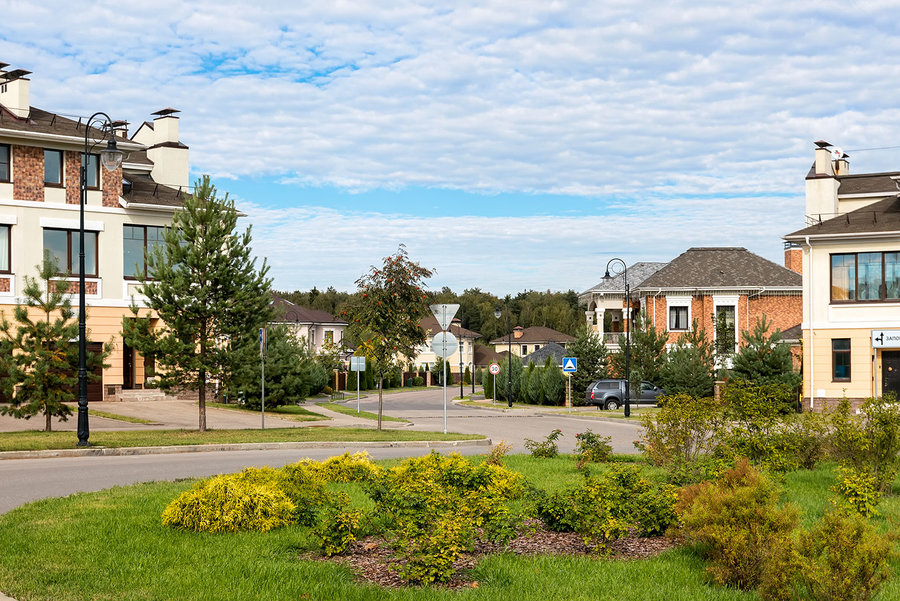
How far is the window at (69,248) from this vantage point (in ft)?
116

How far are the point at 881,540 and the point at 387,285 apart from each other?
2108 centimetres

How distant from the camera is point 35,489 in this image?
46.8 feet

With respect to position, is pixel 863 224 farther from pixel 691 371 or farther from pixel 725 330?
pixel 725 330

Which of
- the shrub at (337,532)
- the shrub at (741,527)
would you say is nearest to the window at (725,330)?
the shrub at (741,527)

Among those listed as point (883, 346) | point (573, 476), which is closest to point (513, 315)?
point (883, 346)

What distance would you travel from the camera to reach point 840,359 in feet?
127

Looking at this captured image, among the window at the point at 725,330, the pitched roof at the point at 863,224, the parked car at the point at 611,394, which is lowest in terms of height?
the parked car at the point at 611,394

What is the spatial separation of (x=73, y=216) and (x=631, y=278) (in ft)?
136

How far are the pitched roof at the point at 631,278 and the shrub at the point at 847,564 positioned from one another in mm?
53915

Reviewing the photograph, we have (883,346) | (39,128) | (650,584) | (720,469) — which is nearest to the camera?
(650,584)

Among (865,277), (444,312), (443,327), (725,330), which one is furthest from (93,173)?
(725,330)

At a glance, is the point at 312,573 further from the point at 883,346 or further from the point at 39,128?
the point at 883,346

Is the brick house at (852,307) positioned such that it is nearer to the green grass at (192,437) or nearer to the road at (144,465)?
the road at (144,465)

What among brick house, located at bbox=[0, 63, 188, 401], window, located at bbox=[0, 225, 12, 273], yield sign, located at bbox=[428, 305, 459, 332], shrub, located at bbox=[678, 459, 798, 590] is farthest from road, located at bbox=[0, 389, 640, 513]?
shrub, located at bbox=[678, 459, 798, 590]
